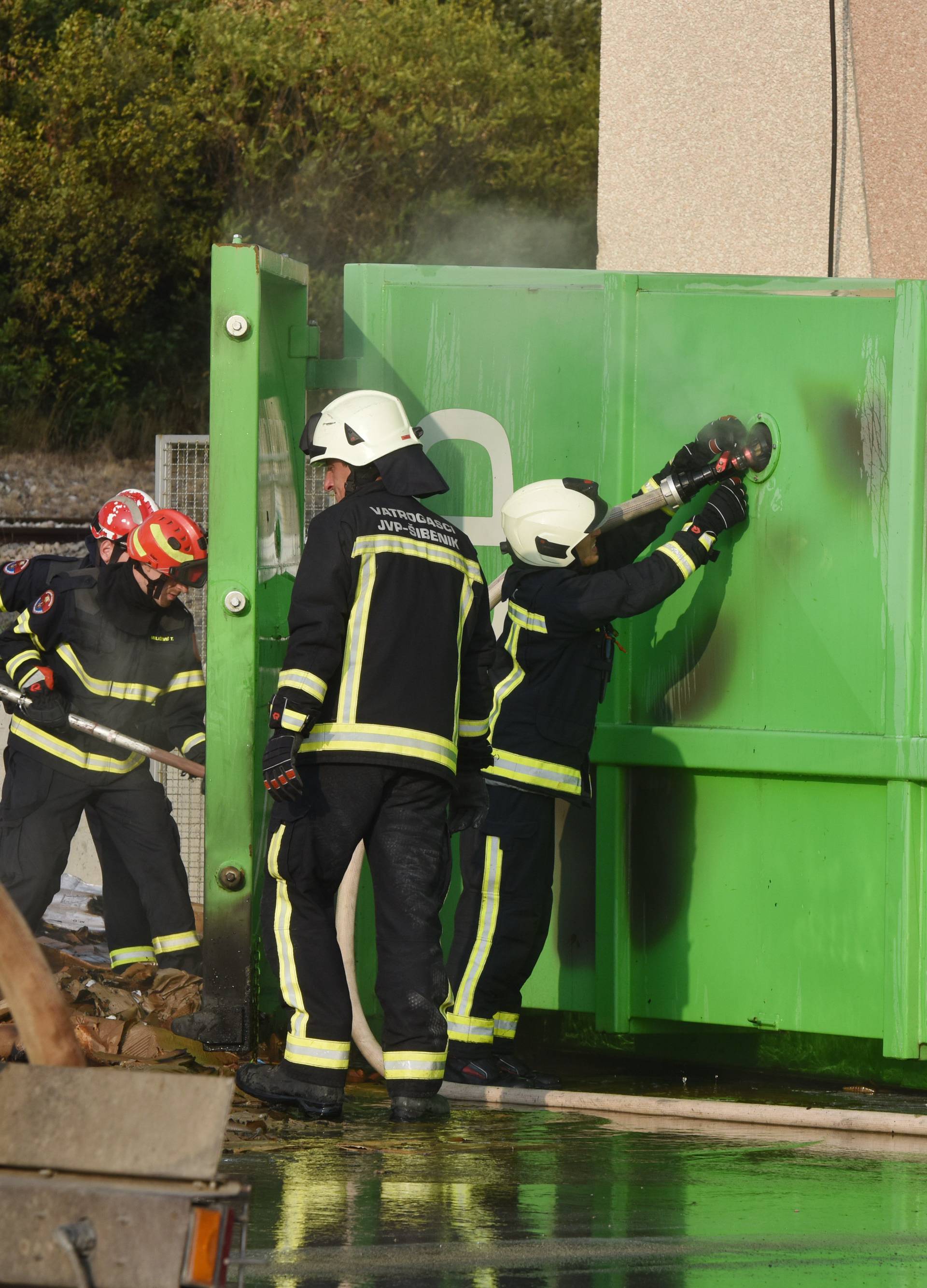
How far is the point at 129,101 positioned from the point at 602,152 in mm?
12327

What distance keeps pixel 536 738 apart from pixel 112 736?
1.69m

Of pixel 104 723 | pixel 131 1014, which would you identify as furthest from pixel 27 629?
pixel 131 1014

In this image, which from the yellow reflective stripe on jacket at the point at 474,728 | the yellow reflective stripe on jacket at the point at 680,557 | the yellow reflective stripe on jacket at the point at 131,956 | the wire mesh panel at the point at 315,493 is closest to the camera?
the yellow reflective stripe on jacket at the point at 474,728

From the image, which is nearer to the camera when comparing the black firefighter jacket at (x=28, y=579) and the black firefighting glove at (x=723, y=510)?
the black firefighting glove at (x=723, y=510)

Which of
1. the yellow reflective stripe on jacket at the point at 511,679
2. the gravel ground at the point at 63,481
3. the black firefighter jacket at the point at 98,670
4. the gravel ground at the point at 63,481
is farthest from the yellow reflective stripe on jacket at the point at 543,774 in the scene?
the gravel ground at the point at 63,481

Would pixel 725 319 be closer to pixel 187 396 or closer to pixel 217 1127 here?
pixel 217 1127

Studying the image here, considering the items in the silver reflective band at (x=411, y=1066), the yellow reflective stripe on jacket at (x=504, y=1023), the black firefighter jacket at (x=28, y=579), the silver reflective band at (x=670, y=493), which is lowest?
the yellow reflective stripe on jacket at (x=504, y=1023)

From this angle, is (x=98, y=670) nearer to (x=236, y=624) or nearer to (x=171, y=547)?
(x=171, y=547)

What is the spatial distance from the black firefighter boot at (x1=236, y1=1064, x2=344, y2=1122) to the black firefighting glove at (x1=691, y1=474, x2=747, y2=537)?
5.75 feet

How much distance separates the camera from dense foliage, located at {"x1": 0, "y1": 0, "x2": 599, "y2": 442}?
55.5 feet

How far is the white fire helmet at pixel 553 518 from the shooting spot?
4.42 meters

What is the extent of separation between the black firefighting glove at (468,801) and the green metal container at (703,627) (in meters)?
0.48

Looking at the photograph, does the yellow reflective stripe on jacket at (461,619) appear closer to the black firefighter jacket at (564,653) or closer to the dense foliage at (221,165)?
the black firefighter jacket at (564,653)

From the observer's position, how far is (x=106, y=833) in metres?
5.75
